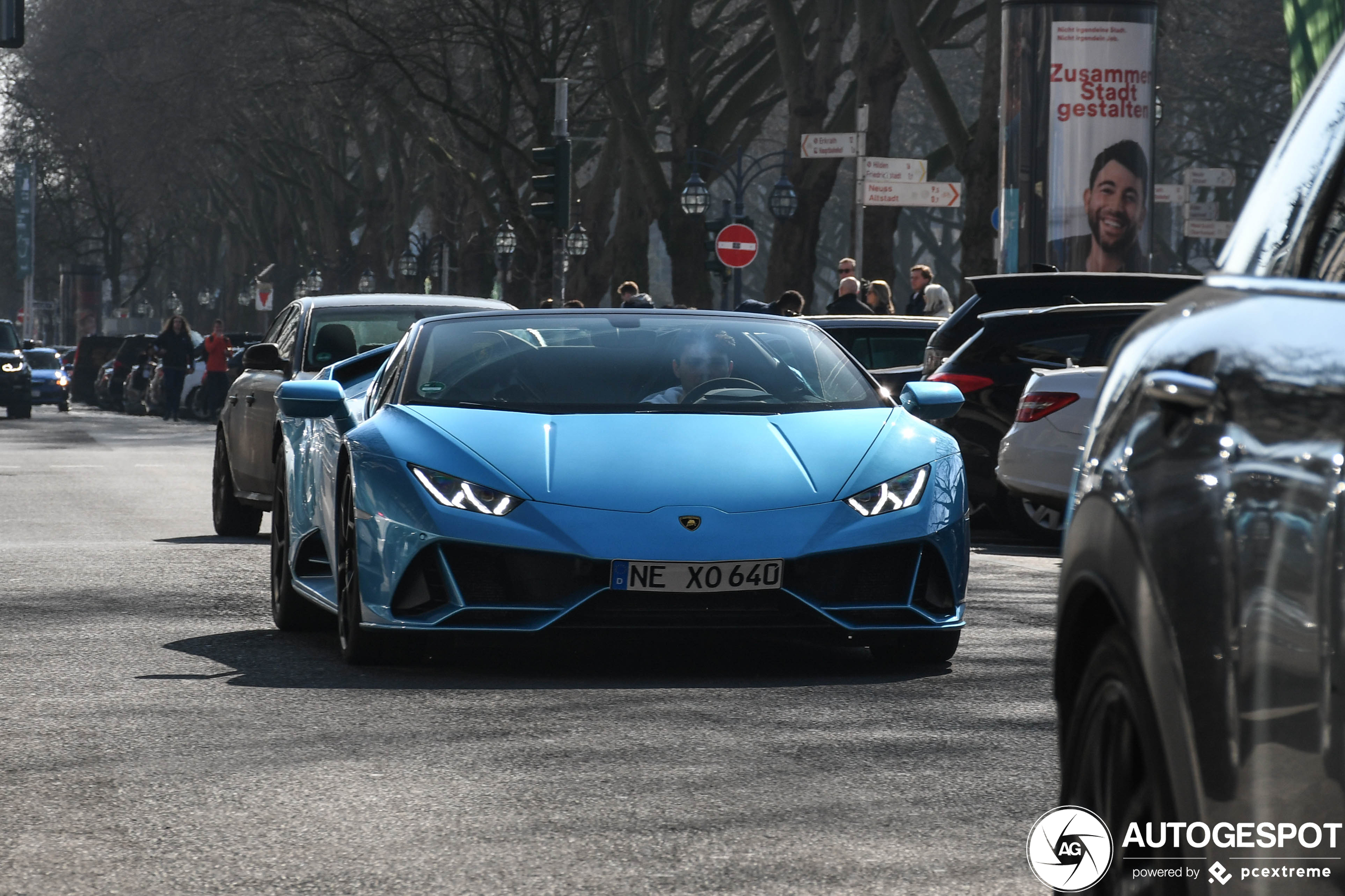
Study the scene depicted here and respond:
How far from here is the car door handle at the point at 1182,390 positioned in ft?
10.1

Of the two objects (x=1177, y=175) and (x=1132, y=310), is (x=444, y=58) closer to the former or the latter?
(x=1177, y=175)

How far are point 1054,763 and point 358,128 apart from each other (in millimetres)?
47986

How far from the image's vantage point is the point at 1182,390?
3.15 m

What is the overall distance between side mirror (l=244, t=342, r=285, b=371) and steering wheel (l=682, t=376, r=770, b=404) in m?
4.65

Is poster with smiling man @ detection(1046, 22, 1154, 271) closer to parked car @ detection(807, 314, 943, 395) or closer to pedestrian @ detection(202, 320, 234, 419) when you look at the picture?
parked car @ detection(807, 314, 943, 395)

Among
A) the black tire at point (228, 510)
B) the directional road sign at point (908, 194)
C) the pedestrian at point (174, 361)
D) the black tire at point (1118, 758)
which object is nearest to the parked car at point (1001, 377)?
the black tire at point (228, 510)

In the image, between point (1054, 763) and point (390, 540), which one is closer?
point (1054, 763)

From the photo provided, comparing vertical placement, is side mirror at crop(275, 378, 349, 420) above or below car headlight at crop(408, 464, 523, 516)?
above

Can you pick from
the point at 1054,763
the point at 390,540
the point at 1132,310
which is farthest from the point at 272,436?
the point at 1054,763

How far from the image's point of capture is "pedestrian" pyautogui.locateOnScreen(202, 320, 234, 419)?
141ft

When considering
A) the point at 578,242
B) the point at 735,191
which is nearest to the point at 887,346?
the point at 735,191

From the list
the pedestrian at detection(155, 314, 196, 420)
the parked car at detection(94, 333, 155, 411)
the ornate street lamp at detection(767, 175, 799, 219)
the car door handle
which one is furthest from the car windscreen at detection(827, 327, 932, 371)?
the parked car at detection(94, 333, 155, 411)

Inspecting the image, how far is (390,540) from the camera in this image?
25.4ft

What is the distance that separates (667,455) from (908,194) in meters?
20.3
